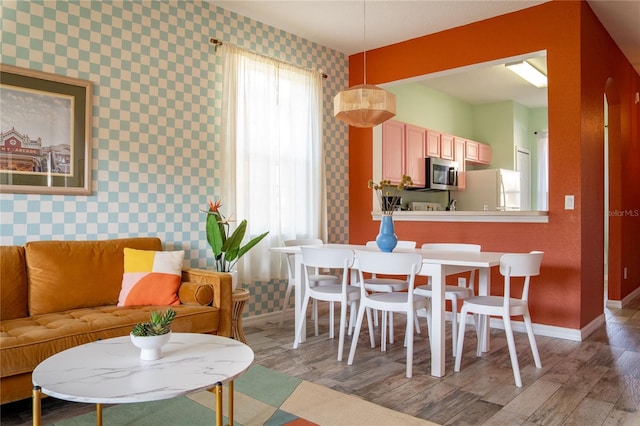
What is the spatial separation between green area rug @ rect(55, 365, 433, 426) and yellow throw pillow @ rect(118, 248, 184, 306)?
2.49 ft

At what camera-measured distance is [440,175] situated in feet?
21.1

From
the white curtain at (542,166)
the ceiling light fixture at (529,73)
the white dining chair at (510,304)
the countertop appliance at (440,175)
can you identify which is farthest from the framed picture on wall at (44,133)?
the white curtain at (542,166)

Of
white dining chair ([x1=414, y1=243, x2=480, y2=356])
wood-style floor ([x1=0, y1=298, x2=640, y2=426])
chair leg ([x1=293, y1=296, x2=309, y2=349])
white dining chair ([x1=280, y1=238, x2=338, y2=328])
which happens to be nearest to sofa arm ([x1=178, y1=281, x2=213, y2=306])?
wood-style floor ([x1=0, y1=298, x2=640, y2=426])

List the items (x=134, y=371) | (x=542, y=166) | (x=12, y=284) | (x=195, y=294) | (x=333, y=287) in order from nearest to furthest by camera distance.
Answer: (x=134, y=371)
(x=12, y=284)
(x=195, y=294)
(x=333, y=287)
(x=542, y=166)

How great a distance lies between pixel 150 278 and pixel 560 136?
3.45 metres

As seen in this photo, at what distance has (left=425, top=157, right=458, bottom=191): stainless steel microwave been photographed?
624cm

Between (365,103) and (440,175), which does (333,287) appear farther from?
(440,175)

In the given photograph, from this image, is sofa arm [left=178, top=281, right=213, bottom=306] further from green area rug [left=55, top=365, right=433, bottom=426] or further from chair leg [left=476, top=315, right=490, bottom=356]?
chair leg [left=476, top=315, right=490, bottom=356]

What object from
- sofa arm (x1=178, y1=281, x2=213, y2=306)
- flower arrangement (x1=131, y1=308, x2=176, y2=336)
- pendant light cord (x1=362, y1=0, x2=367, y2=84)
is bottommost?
sofa arm (x1=178, y1=281, x2=213, y2=306)

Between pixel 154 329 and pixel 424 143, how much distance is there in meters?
5.02

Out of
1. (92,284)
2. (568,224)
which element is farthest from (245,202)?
(568,224)

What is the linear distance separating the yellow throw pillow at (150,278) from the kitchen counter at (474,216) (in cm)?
257

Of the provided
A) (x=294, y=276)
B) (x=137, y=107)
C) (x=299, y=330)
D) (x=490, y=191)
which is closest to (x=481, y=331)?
(x=299, y=330)

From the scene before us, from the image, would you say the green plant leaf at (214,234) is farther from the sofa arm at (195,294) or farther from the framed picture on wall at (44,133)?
the framed picture on wall at (44,133)
